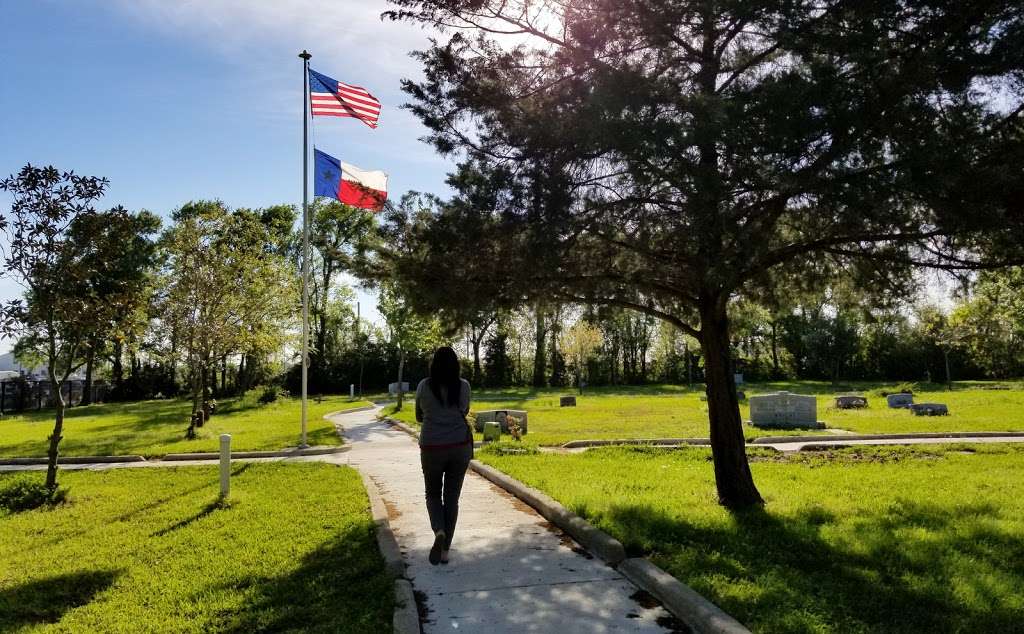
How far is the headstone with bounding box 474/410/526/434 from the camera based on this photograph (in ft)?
56.7

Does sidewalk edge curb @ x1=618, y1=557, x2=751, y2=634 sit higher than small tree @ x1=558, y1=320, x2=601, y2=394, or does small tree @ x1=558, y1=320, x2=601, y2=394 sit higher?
small tree @ x1=558, y1=320, x2=601, y2=394

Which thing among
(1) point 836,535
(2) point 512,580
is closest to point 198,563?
(2) point 512,580

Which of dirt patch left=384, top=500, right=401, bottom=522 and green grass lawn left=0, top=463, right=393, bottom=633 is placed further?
dirt patch left=384, top=500, right=401, bottom=522

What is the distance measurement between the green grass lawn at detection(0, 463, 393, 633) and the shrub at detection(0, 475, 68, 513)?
27 cm

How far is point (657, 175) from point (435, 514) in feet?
10.8

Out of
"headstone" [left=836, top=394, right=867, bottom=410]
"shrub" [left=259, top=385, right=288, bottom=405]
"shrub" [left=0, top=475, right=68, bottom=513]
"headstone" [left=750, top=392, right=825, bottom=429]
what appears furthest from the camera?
"shrub" [left=259, top=385, right=288, bottom=405]

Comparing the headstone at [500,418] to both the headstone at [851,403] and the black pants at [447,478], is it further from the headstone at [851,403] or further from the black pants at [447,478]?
the headstone at [851,403]

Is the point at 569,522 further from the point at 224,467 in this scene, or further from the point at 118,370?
the point at 118,370

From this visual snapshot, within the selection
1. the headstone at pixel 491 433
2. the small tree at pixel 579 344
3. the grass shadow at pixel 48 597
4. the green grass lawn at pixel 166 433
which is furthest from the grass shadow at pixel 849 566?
the small tree at pixel 579 344

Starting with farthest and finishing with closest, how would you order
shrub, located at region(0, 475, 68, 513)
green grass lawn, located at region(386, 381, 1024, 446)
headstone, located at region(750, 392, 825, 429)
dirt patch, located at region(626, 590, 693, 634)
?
headstone, located at region(750, 392, 825, 429) < green grass lawn, located at region(386, 381, 1024, 446) < shrub, located at region(0, 475, 68, 513) < dirt patch, located at region(626, 590, 693, 634)

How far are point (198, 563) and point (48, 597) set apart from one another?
3.48 ft

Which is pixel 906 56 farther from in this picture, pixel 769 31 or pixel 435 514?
pixel 435 514

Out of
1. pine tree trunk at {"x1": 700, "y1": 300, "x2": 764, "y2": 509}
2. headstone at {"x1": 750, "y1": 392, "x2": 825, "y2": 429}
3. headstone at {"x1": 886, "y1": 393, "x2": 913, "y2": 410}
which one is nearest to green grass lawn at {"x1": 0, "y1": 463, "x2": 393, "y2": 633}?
pine tree trunk at {"x1": 700, "y1": 300, "x2": 764, "y2": 509}

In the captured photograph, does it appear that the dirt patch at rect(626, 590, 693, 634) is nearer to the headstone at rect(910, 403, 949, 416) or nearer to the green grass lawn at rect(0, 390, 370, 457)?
the green grass lawn at rect(0, 390, 370, 457)
